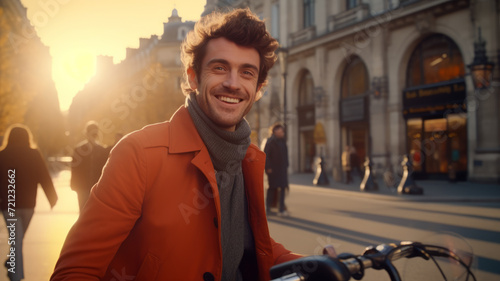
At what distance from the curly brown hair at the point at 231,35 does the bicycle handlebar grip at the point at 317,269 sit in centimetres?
113

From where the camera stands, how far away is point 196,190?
1740mm

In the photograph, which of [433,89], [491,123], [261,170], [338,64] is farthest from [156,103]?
[261,170]

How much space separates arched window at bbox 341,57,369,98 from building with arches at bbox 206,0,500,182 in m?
0.06

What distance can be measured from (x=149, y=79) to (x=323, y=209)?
117 ft

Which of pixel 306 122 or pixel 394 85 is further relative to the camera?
pixel 306 122

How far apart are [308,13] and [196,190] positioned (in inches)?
1147

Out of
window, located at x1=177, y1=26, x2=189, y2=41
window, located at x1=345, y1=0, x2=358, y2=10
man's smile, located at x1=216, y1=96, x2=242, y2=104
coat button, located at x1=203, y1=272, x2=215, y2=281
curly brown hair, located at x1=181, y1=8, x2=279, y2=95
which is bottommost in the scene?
coat button, located at x1=203, y1=272, x2=215, y2=281

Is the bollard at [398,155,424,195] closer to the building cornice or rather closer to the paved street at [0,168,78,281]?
the building cornice

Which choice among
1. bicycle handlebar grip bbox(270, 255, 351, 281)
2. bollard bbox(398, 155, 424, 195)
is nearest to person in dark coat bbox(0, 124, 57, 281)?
bicycle handlebar grip bbox(270, 255, 351, 281)

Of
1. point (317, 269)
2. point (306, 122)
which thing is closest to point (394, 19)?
point (306, 122)

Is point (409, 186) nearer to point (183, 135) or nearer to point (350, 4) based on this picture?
point (183, 135)

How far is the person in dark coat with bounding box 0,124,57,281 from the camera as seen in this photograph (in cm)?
546

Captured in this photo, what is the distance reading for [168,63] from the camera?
57.1 metres

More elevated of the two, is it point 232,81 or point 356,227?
point 232,81
